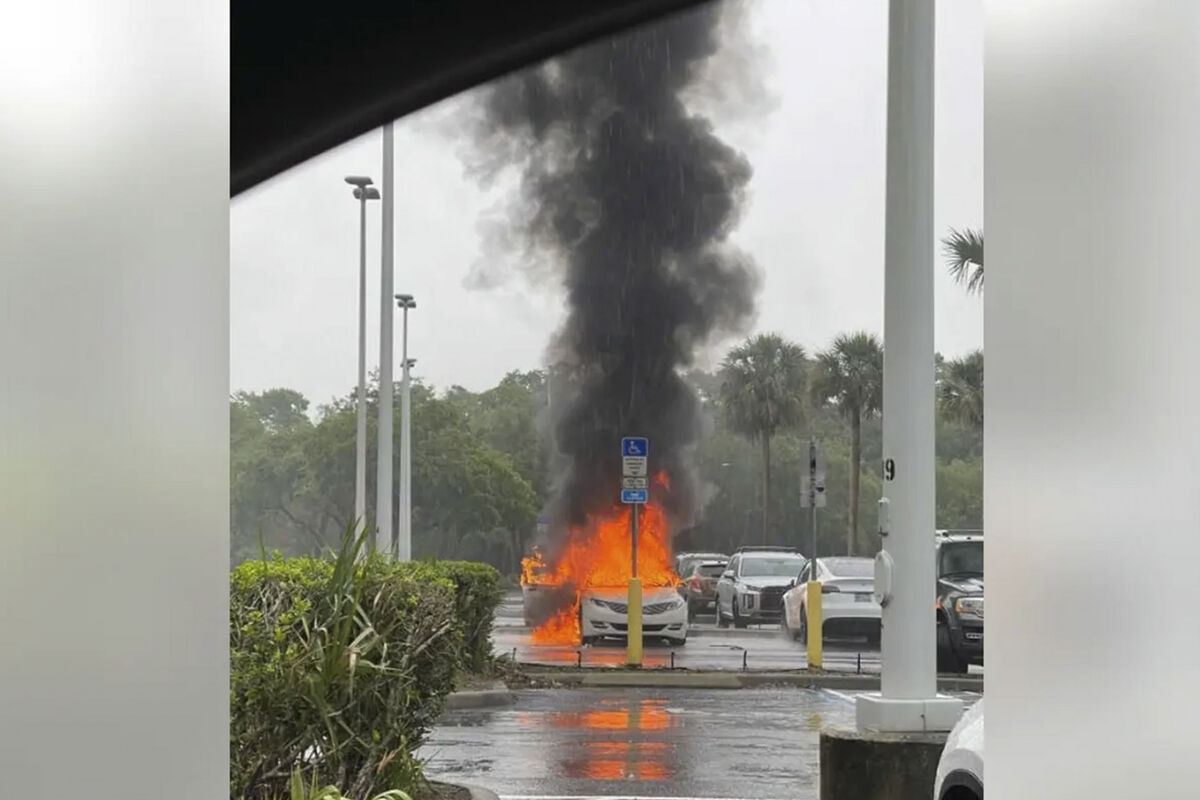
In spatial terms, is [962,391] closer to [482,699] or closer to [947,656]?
[947,656]

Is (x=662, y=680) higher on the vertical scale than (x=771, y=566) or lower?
lower

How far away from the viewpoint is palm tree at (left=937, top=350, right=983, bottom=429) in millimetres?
36094

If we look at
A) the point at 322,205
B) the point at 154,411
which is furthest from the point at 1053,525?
the point at 322,205

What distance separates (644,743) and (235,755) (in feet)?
21.1

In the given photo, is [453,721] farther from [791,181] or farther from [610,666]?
[791,181]

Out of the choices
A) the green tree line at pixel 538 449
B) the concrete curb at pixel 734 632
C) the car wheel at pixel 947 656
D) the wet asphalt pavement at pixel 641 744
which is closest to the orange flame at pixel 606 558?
the green tree line at pixel 538 449

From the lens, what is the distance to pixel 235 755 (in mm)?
5871

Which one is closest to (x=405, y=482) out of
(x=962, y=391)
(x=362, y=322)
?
(x=362, y=322)

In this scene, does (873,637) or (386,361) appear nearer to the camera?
(386,361)

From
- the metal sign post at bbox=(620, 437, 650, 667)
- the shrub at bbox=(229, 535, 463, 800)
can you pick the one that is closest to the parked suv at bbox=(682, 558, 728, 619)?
the metal sign post at bbox=(620, 437, 650, 667)

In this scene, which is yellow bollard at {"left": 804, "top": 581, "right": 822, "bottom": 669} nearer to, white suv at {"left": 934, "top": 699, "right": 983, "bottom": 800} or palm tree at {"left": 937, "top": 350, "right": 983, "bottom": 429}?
white suv at {"left": 934, "top": 699, "right": 983, "bottom": 800}

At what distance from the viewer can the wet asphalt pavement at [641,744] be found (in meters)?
9.94

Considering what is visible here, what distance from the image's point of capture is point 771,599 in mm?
23000

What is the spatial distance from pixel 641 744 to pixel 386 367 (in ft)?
25.8
